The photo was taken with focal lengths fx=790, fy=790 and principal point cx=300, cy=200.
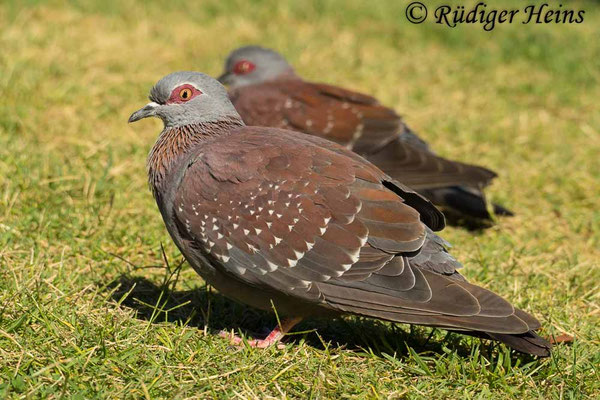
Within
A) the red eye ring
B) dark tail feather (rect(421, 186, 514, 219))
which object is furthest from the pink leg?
dark tail feather (rect(421, 186, 514, 219))

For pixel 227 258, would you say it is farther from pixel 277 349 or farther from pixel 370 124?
pixel 370 124

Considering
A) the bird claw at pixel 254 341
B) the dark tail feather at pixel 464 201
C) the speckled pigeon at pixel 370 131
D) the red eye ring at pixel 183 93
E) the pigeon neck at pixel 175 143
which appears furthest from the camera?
the dark tail feather at pixel 464 201

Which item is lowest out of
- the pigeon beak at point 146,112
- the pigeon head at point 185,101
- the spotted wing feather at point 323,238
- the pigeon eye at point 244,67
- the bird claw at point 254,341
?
the bird claw at point 254,341

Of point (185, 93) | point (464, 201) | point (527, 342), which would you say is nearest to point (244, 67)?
point (464, 201)

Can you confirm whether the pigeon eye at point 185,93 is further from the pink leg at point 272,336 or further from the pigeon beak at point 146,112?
the pink leg at point 272,336

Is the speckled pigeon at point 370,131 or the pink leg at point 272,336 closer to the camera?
the pink leg at point 272,336

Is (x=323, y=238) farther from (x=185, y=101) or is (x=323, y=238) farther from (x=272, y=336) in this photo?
(x=185, y=101)

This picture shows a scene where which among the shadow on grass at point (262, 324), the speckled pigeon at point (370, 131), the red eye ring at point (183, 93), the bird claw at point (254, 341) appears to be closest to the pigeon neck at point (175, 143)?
the red eye ring at point (183, 93)

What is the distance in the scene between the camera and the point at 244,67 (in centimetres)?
675

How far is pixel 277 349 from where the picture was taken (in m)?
3.79

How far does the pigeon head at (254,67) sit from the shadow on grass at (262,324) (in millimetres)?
2777

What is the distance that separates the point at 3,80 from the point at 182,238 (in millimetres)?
3831

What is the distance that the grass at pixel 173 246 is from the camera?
355 centimetres

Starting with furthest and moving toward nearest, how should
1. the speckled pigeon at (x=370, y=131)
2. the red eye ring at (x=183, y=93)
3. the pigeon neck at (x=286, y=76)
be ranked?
1. the pigeon neck at (x=286, y=76)
2. the speckled pigeon at (x=370, y=131)
3. the red eye ring at (x=183, y=93)
